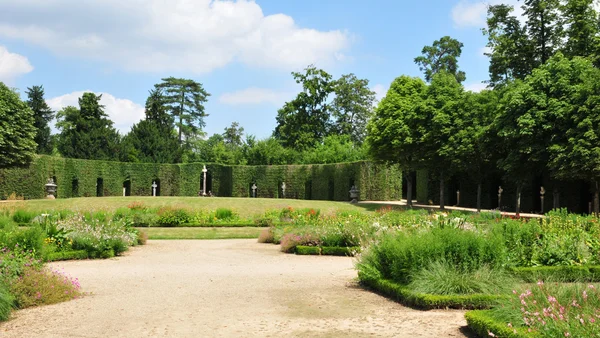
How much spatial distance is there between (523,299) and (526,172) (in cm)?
2285

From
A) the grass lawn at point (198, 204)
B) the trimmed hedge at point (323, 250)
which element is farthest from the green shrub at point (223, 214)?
the trimmed hedge at point (323, 250)

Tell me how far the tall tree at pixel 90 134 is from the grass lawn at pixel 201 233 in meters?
33.9

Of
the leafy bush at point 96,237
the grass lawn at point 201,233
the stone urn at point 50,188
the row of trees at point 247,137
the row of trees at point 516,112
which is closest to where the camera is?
the leafy bush at point 96,237

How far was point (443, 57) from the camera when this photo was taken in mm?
54469

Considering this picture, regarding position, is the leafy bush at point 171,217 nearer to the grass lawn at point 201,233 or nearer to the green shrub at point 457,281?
the grass lawn at point 201,233

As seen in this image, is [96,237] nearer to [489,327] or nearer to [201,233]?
[201,233]

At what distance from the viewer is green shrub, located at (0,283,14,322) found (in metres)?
7.14

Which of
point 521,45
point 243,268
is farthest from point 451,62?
point 243,268

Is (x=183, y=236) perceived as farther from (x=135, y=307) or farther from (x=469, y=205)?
(x=469, y=205)

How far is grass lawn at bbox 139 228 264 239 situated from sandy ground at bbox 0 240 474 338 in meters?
7.67

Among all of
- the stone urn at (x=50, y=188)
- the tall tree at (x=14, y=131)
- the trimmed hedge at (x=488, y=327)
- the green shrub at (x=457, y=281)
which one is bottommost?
the trimmed hedge at (x=488, y=327)

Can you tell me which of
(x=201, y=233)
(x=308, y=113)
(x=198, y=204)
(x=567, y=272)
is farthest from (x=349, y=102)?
(x=567, y=272)

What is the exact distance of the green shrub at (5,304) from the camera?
714cm

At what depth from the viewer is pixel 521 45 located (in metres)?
33.3
